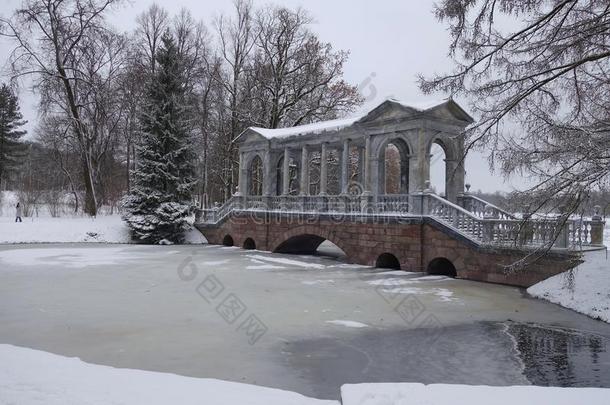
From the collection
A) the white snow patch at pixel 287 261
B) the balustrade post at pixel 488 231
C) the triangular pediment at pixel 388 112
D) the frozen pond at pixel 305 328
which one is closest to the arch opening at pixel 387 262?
the white snow patch at pixel 287 261

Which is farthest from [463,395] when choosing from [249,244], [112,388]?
[249,244]

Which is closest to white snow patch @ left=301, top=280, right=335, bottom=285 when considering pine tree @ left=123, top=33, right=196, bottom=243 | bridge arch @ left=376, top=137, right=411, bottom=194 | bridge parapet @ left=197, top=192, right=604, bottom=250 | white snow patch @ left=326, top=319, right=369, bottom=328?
bridge parapet @ left=197, top=192, right=604, bottom=250

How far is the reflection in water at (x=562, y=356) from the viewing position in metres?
6.48

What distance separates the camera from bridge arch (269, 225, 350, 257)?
20391 millimetres

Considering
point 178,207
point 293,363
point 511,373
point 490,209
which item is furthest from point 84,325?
point 178,207

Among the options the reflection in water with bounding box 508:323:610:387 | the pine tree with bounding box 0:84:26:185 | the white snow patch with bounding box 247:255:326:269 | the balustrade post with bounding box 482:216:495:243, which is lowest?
the reflection in water with bounding box 508:323:610:387

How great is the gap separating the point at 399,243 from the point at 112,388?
42.4ft

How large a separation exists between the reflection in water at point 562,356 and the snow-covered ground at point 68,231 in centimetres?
2217

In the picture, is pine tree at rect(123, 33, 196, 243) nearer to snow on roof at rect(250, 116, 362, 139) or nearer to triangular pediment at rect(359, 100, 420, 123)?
snow on roof at rect(250, 116, 362, 139)

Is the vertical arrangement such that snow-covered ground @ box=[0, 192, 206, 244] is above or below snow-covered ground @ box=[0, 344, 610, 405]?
above

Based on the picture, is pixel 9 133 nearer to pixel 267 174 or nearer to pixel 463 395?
pixel 267 174

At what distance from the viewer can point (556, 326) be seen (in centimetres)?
950

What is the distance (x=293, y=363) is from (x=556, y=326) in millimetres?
5488

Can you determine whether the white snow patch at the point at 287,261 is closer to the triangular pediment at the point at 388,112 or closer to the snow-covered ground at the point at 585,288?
the triangular pediment at the point at 388,112
